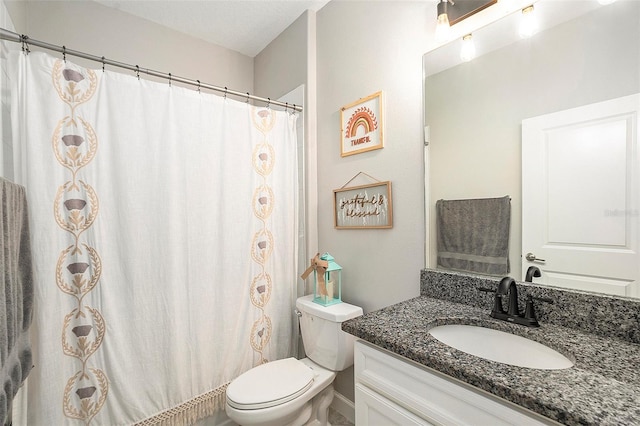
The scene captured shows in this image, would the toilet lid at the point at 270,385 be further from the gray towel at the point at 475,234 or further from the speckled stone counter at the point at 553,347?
the gray towel at the point at 475,234

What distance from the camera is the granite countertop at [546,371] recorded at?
0.55 m

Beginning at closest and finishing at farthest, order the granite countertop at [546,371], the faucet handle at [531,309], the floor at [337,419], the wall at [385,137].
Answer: the granite countertop at [546,371], the faucet handle at [531,309], the wall at [385,137], the floor at [337,419]

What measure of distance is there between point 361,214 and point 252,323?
94cm

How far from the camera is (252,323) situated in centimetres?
171

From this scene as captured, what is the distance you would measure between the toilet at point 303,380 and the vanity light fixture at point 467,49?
1332 mm

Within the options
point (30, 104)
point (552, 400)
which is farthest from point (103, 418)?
point (552, 400)

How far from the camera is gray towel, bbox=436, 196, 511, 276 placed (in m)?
1.13

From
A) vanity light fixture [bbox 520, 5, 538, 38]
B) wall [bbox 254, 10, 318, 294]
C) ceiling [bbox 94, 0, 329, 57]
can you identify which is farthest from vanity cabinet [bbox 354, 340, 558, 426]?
ceiling [bbox 94, 0, 329, 57]

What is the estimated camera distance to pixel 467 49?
4.01 ft

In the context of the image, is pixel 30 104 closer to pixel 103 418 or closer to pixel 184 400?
pixel 103 418

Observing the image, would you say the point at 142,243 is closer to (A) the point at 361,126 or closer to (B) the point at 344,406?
(A) the point at 361,126

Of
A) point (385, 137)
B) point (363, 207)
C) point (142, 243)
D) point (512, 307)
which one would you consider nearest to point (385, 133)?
point (385, 137)

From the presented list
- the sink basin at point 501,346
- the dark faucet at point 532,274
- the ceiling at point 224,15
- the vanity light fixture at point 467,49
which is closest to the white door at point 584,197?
the dark faucet at point 532,274

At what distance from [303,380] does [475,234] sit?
108cm
